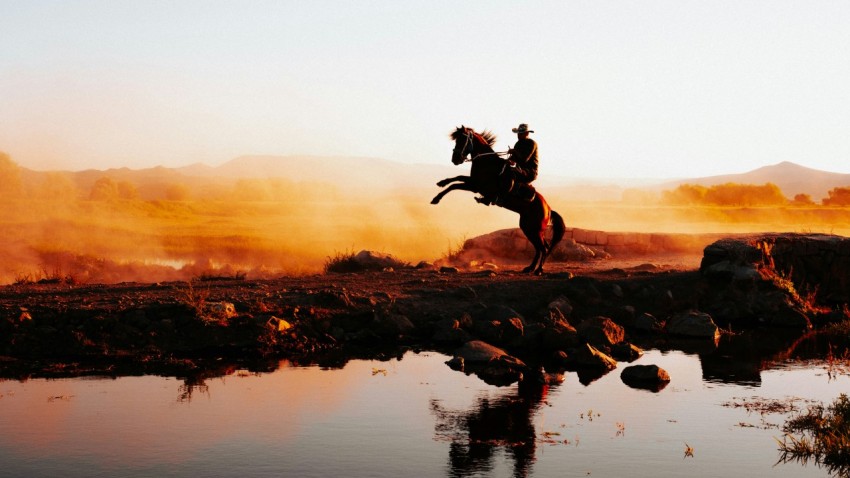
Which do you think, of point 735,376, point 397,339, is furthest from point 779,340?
point 397,339

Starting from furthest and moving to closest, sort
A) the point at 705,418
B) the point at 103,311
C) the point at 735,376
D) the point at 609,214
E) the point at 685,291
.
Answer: the point at 609,214 < the point at 685,291 < the point at 103,311 < the point at 735,376 < the point at 705,418

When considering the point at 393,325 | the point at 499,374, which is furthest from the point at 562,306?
the point at 499,374

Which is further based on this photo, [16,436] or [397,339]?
[397,339]

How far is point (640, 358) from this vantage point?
15180mm

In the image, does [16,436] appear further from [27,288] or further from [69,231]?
[69,231]

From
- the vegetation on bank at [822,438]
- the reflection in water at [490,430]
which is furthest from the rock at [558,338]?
the vegetation on bank at [822,438]

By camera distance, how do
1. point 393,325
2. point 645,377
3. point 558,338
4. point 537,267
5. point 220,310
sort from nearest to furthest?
point 645,377, point 220,310, point 558,338, point 393,325, point 537,267

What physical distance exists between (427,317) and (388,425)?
6111 mm

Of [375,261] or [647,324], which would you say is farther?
[375,261]

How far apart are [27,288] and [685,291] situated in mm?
11839

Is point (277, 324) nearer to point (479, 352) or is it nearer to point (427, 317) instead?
point (427, 317)

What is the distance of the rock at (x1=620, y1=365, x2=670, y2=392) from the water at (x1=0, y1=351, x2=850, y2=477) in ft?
0.55

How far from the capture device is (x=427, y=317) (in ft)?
54.6

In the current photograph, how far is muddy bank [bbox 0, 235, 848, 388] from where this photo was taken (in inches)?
562
